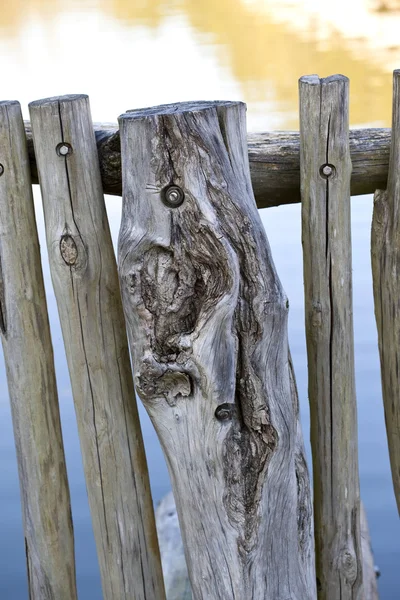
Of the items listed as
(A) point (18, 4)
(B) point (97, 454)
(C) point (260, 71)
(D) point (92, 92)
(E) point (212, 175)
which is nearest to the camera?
(E) point (212, 175)

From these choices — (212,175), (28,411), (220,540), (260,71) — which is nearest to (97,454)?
(28,411)

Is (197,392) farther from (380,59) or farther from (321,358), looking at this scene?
(380,59)

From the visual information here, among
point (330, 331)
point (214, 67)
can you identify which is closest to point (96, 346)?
point (330, 331)

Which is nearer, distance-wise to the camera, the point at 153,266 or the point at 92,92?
the point at 153,266

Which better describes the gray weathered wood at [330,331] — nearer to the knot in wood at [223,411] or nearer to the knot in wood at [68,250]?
the knot in wood at [223,411]

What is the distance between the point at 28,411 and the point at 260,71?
9736 mm

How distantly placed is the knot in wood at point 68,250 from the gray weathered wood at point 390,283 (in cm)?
73

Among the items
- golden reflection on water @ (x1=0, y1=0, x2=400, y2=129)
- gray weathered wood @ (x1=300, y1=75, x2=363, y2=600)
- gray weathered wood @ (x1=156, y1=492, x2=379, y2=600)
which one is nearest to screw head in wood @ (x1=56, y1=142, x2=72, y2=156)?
gray weathered wood @ (x1=300, y1=75, x2=363, y2=600)

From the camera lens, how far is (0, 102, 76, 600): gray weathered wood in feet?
5.82

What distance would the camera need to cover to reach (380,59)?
962cm

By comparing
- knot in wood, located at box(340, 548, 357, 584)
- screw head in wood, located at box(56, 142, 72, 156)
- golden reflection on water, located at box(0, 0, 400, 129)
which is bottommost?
knot in wood, located at box(340, 548, 357, 584)

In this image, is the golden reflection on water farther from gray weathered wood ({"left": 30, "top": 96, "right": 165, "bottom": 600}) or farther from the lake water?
gray weathered wood ({"left": 30, "top": 96, "right": 165, "bottom": 600})

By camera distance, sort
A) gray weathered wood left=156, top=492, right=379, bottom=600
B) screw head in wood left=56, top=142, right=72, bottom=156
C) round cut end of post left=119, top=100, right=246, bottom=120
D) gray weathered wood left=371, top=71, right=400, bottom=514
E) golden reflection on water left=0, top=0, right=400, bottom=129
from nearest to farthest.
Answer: round cut end of post left=119, top=100, right=246, bottom=120 < screw head in wood left=56, top=142, right=72, bottom=156 < gray weathered wood left=371, top=71, right=400, bottom=514 < gray weathered wood left=156, top=492, right=379, bottom=600 < golden reflection on water left=0, top=0, right=400, bottom=129

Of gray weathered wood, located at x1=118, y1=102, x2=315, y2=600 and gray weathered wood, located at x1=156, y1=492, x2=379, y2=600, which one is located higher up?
gray weathered wood, located at x1=118, y1=102, x2=315, y2=600
